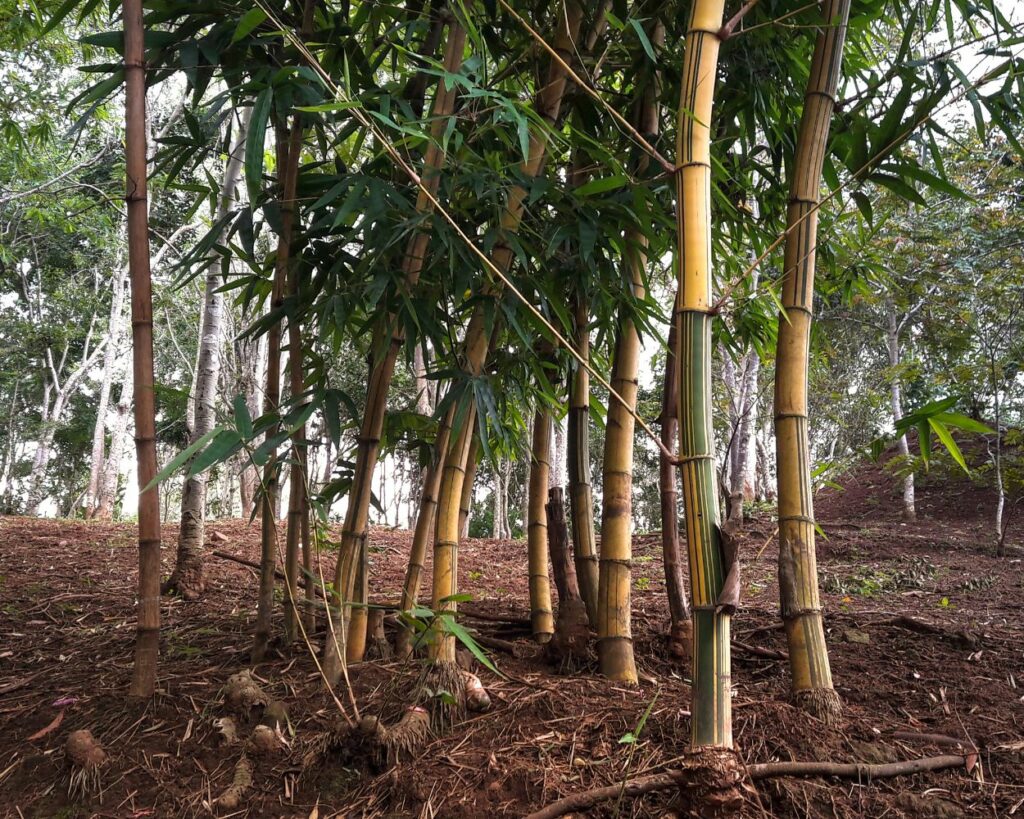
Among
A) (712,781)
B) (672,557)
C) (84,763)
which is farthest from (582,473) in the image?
(84,763)

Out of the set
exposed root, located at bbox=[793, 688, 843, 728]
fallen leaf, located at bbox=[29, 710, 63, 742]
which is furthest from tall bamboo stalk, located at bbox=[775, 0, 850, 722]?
fallen leaf, located at bbox=[29, 710, 63, 742]

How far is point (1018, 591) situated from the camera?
4176 millimetres

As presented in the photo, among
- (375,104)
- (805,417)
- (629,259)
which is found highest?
(375,104)

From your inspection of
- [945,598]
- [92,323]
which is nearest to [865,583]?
[945,598]

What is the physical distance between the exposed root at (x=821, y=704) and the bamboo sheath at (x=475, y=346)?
33.5 inches

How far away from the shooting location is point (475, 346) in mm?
2037

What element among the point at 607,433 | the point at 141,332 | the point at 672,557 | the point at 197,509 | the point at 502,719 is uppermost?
the point at 141,332

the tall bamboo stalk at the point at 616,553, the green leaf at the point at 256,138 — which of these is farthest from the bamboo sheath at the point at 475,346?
the green leaf at the point at 256,138

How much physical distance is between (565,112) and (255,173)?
1.05m

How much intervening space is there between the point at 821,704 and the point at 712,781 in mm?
517

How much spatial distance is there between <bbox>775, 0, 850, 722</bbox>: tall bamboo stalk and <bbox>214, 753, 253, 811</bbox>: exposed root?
126cm

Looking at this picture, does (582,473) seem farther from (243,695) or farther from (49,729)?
(49,729)

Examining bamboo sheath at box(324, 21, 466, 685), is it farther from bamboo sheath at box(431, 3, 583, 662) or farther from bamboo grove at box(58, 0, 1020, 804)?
bamboo sheath at box(431, 3, 583, 662)

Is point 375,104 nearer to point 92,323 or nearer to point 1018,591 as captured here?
point 1018,591
